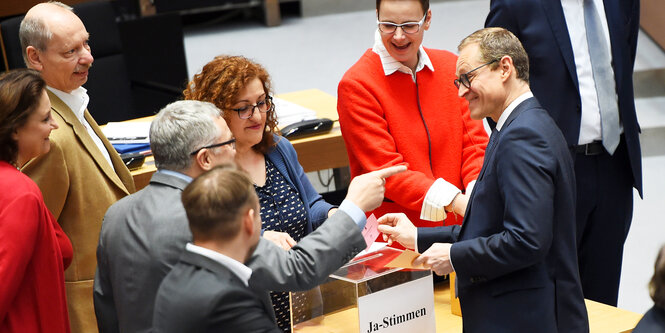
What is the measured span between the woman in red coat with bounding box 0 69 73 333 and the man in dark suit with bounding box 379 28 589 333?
3.35 feet

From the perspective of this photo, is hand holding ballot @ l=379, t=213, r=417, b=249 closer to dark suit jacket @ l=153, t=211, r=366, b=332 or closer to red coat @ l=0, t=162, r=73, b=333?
dark suit jacket @ l=153, t=211, r=366, b=332

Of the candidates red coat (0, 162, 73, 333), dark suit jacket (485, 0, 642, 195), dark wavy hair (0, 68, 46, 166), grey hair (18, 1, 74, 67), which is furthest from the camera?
dark suit jacket (485, 0, 642, 195)

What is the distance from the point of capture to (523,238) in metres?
2.12

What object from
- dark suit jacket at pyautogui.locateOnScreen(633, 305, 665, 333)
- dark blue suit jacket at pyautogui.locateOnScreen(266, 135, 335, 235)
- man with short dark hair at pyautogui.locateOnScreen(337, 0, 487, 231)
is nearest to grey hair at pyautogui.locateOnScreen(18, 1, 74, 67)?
dark blue suit jacket at pyautogui.locateOnScreen(266, 135, 335, 235)

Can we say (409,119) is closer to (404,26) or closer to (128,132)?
(404,26)

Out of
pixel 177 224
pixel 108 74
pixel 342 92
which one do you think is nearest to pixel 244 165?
pixel 342 92

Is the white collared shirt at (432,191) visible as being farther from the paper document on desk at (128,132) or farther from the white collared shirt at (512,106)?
the paper document on desk at (128,132)

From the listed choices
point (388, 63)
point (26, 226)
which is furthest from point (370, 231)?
point (26, 226)

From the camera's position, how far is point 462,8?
944 centimetres

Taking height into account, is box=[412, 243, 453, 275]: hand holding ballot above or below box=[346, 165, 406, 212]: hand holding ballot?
below

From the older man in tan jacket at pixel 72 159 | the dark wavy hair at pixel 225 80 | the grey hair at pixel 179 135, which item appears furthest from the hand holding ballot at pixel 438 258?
the older man in tan jacket at pixel 72 159

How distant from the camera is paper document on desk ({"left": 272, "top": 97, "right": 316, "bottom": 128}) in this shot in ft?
13.0

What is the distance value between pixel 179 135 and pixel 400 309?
0.79 meters

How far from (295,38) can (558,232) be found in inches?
275
